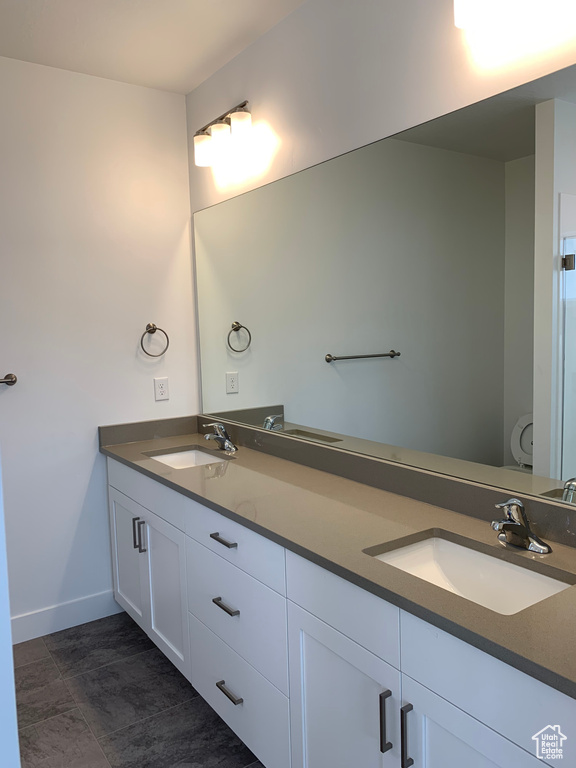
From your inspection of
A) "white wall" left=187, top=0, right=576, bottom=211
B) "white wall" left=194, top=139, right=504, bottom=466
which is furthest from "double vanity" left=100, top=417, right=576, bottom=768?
"white wall" left=187, top=0, right=576, bottom=211

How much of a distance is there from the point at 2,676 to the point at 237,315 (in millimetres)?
2111

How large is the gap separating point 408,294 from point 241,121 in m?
1.11

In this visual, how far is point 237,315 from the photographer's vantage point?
272cm

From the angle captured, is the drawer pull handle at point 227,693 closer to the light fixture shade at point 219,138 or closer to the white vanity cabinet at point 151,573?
the white vanity cabinet at point 151,573

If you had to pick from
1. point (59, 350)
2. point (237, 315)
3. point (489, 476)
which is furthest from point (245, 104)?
point (489, 476)

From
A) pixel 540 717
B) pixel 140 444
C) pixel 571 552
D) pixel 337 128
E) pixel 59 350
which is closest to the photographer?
pixel 540 717

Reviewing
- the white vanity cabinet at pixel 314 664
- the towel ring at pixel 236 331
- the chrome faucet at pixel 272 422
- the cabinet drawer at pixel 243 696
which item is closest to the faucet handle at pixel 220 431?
the chrome faucet at pixel 272 422

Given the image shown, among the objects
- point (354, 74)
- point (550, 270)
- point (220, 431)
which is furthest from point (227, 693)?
point (354, 74)

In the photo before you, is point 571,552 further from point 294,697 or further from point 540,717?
point 294,697

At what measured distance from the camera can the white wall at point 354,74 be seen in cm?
156

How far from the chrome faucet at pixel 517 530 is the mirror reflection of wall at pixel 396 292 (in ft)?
0.73

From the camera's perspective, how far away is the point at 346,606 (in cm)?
128

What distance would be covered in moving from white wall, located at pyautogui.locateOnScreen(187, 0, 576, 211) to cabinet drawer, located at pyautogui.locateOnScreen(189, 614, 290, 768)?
1.62 metres

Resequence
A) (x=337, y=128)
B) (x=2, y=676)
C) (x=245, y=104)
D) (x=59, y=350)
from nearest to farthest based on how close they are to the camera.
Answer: (x=2, y=676), (x=337, y=128), (x=245, y=104), (x=59, y=350)
